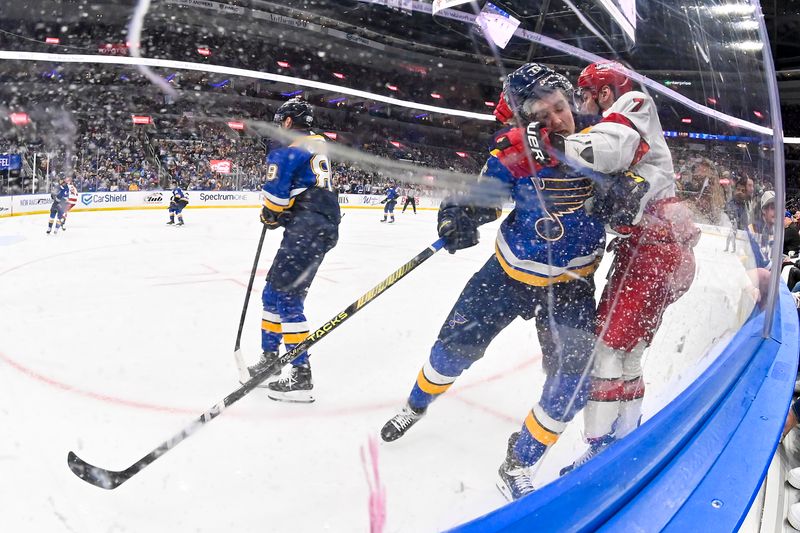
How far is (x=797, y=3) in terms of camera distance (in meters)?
5.50

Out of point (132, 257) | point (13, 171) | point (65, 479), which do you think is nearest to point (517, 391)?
point (65, 479)

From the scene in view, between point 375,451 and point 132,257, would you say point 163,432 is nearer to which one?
point 375,451

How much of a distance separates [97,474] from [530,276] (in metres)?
0.92

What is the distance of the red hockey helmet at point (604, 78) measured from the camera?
0.68 meters

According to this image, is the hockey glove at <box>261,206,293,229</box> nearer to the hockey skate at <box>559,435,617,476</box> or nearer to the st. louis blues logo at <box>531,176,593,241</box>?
the st. louis blues logo at <box>531,176,593,241</box>

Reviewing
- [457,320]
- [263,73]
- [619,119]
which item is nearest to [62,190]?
[263,73]

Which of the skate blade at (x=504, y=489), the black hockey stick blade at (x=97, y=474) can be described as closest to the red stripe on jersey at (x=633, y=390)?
the skate blade at (x=504, y=489)

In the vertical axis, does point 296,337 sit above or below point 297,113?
below

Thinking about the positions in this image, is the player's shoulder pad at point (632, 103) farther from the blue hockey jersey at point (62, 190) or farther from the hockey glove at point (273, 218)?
the blue hockey jersey at point (62, 190)

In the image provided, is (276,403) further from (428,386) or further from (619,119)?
(619,119)

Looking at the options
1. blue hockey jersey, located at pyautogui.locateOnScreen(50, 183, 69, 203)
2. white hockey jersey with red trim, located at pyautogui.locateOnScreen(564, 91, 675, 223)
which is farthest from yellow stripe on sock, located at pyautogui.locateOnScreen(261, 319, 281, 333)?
white hockey jersey with red trim, located at pyautogui.locateOnScreen(564, 91, 675, 223)

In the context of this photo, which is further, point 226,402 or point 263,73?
point 226,402

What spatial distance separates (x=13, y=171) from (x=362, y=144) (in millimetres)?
539

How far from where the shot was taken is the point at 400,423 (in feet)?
3.33
